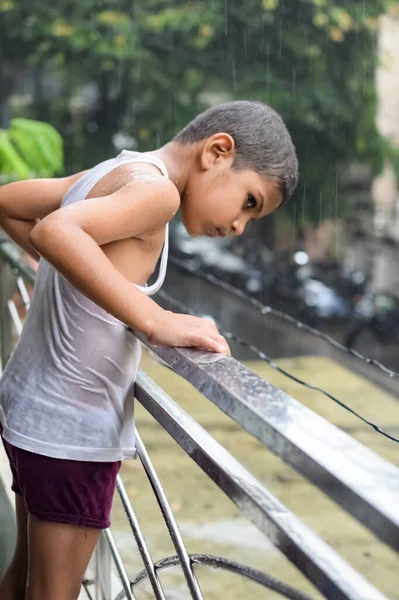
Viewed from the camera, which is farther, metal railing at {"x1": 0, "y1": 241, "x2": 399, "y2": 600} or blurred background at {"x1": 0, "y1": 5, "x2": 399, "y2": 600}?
blurred background at {"x1": 0, "y1": 5, "x2": 399, "y2": 600}

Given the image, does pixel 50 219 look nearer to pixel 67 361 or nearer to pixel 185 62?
pixel 67 361

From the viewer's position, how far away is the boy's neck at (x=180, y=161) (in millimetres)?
1241

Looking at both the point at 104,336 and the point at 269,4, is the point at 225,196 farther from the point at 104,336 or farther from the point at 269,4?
the point at 269,4

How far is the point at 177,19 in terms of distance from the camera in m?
12.8

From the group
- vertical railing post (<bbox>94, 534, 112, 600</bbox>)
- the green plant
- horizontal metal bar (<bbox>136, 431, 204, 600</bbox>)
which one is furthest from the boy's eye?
the green plant

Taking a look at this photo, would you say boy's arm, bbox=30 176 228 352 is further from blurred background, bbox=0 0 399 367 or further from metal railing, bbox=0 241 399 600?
blurred background, bbox=0 0 399 367

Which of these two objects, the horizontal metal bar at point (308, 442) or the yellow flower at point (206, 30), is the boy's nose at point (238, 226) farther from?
the yellow flower at point (206, 30)

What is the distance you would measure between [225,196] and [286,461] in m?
0.57

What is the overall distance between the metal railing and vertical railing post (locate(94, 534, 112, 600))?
416 millimetres

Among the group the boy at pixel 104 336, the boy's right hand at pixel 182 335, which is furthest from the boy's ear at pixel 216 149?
the boy's right hand at pixel 182 335

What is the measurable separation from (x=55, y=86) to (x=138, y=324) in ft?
44.2

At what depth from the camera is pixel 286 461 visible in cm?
75

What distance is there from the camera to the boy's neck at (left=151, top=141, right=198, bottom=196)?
4.07 ft

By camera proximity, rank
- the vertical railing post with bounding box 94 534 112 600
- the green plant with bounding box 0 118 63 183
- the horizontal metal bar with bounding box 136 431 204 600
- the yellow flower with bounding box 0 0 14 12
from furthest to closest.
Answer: the yellow flower with bounding box 0 0 14 12 < the green plant with bounding box 0 118 63 183 < the vertical railing post with bounding box 94 534 112 600 < the horizontal metal bar with bounding box 136 431 204 600
